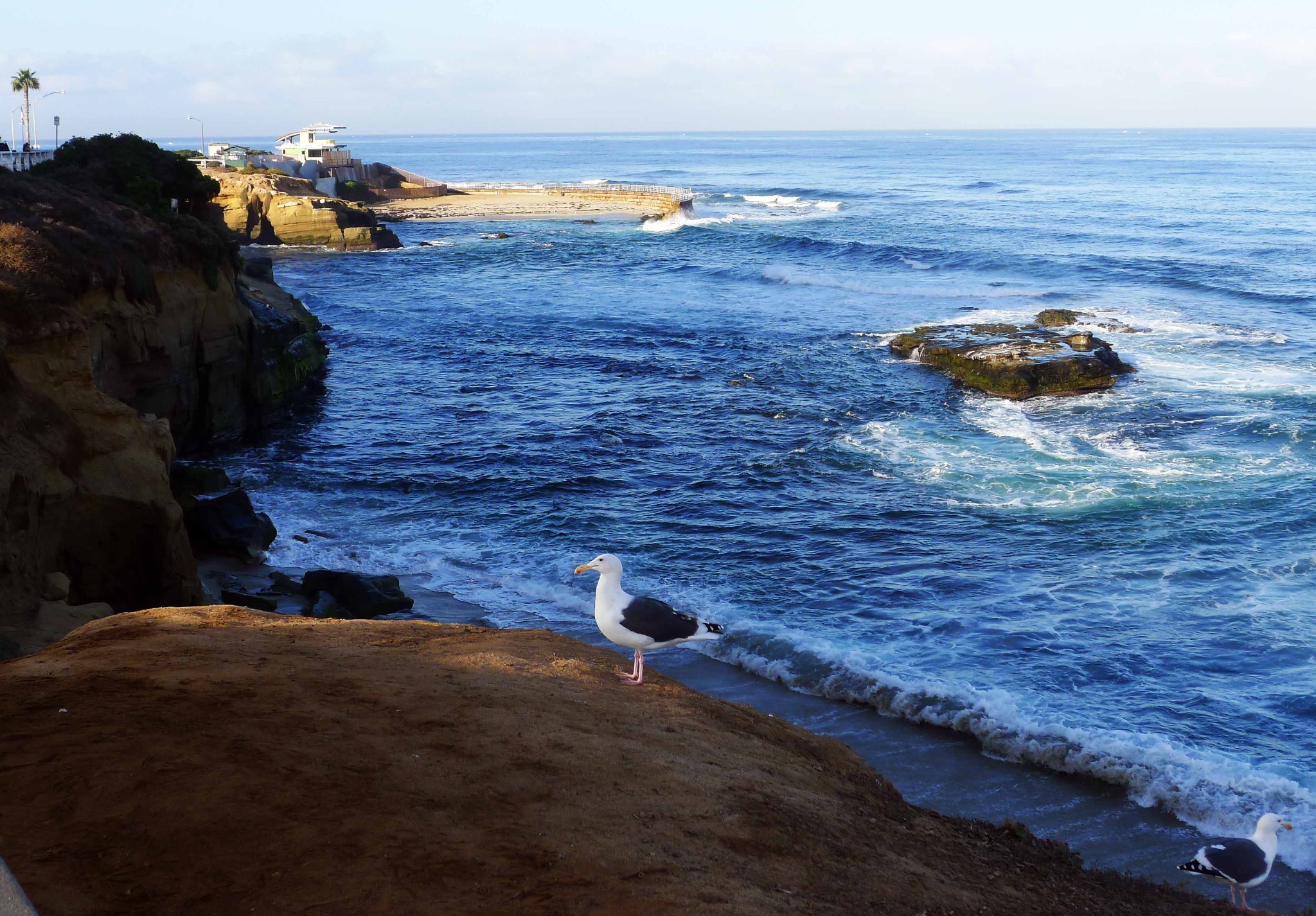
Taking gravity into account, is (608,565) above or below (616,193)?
below

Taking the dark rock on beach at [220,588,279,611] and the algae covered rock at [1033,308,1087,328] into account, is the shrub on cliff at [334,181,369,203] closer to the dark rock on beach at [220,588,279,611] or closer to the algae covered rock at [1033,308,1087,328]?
the algae covered rock at [1033,308,1087,328]

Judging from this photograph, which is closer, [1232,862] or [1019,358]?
[1232,862]

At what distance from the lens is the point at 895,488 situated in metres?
21.1

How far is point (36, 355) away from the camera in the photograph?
540 inches

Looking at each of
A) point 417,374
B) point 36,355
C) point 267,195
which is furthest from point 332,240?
point 36,355

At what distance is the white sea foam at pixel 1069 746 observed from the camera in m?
11.0

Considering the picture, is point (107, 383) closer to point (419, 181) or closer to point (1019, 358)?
point (1019, 358)

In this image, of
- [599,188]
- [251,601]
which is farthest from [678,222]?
[251,601]

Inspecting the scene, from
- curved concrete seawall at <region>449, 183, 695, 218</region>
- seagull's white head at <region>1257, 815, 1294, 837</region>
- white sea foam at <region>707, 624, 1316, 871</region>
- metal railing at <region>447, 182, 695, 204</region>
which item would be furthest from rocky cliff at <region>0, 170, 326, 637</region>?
metal railing at <region>447, 182, 695, 204</region>

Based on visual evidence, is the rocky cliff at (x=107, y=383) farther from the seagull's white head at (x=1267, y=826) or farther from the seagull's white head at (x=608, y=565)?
the seagull's white head at (x=1267, y=826)

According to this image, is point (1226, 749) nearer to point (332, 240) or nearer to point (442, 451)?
point (442, 451)

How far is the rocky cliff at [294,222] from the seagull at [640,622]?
57814 mm

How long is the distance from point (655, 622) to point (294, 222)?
202 ft

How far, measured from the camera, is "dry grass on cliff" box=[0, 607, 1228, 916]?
18.7 feet
